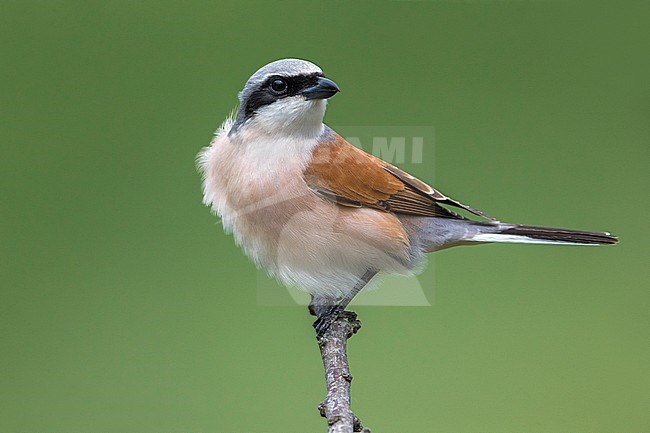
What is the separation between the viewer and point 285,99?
1.15 metres

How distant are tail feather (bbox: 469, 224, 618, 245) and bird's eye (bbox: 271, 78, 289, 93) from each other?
1.35 ft

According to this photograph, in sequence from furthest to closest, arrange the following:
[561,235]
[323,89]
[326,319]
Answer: [326,319] < [561,235] < [323,89]

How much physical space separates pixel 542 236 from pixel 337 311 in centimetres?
35

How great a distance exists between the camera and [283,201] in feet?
4.04

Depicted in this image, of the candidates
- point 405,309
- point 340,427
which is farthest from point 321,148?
point 340,427

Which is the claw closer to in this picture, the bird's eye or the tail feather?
the tail feather

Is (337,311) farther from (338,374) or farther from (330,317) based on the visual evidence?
(338,374)

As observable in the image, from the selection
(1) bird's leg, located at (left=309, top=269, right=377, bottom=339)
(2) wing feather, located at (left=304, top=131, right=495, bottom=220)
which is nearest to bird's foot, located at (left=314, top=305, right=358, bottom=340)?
(1) bird's leg, located at (left=309, top=269, right=377, bottom=339)

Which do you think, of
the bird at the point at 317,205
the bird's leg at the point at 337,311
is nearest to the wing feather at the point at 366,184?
the bird at the point at 317,205

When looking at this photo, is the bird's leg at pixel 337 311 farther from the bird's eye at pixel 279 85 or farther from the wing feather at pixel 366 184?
the bird's eye at pixel 279 85

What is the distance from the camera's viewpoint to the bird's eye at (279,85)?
1139 mm

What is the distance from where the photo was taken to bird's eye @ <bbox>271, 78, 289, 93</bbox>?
114 centimetres

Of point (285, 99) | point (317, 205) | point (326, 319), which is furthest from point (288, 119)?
point (326, 319)

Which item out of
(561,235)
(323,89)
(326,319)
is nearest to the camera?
(323,89)
